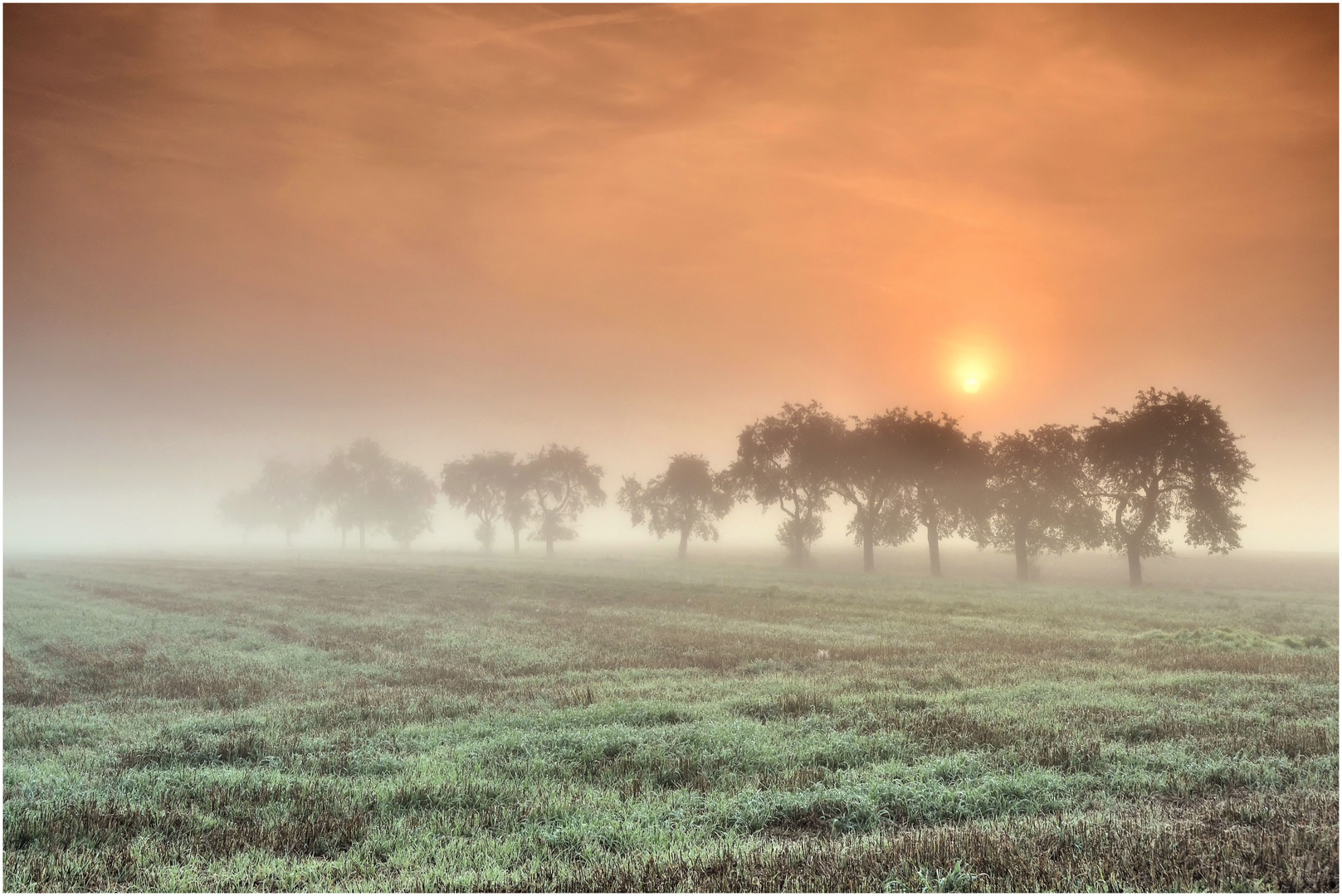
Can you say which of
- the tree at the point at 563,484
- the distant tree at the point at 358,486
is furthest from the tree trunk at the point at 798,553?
the distant tree at the point at 358,486

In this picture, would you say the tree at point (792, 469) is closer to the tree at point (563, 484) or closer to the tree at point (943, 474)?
the tree at point (943, 474)

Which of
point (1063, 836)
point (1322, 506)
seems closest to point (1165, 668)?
point (1063, 836)

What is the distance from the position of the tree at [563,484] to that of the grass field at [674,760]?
9542 centimetres

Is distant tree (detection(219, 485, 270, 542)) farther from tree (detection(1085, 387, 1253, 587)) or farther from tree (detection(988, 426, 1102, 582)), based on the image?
tree (detection(1085, 387, 1253, 587))

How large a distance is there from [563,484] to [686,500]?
26.6 metres

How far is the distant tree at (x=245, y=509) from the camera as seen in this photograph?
17568 centimetres

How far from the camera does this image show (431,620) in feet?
96.5

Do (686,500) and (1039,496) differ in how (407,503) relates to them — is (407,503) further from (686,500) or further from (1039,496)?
(1039,496)

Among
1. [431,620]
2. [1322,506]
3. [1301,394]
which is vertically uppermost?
[1301,394]

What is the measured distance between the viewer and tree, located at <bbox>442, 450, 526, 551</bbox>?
4936 inches

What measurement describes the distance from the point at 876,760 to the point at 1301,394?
217 ft

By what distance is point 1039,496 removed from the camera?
63.4 meters

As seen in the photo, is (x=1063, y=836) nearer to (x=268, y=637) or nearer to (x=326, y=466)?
(x=268, y=637)

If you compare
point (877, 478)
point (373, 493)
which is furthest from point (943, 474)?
point (373, 493)
